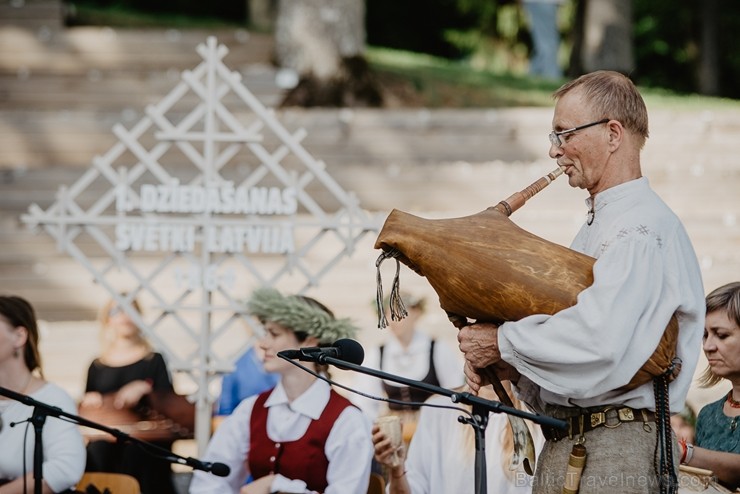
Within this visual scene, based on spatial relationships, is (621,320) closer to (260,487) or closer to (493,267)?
(493,267)

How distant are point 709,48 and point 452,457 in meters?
16.3

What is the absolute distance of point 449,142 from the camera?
35.2 feet

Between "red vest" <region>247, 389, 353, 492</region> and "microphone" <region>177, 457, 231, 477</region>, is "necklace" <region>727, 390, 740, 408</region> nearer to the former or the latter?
"red vest" <region>247, 389, 353, 492</region>

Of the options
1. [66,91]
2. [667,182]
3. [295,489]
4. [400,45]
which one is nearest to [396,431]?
[295,489]

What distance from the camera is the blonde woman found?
19.0ft

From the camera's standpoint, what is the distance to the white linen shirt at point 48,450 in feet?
14.3

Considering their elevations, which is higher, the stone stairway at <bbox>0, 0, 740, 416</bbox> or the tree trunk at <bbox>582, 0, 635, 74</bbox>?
the tree trunk at <bbox>582, 0, 635, 74</bbox>

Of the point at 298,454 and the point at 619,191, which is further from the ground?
the point at 619,191

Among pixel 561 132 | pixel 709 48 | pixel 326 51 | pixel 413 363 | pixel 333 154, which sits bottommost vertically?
pixel 413 363

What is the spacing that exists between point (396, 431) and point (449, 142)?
703cm

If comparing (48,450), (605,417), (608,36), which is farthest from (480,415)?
(608,36)

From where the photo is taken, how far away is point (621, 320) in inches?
100

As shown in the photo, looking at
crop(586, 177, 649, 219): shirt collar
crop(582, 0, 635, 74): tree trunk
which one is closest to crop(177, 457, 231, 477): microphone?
crop(586, 177, 649, 219): shirt collar

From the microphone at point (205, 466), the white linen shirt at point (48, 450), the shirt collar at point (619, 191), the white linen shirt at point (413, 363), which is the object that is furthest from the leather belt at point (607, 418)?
the white linen shirt at point (413, 363)
